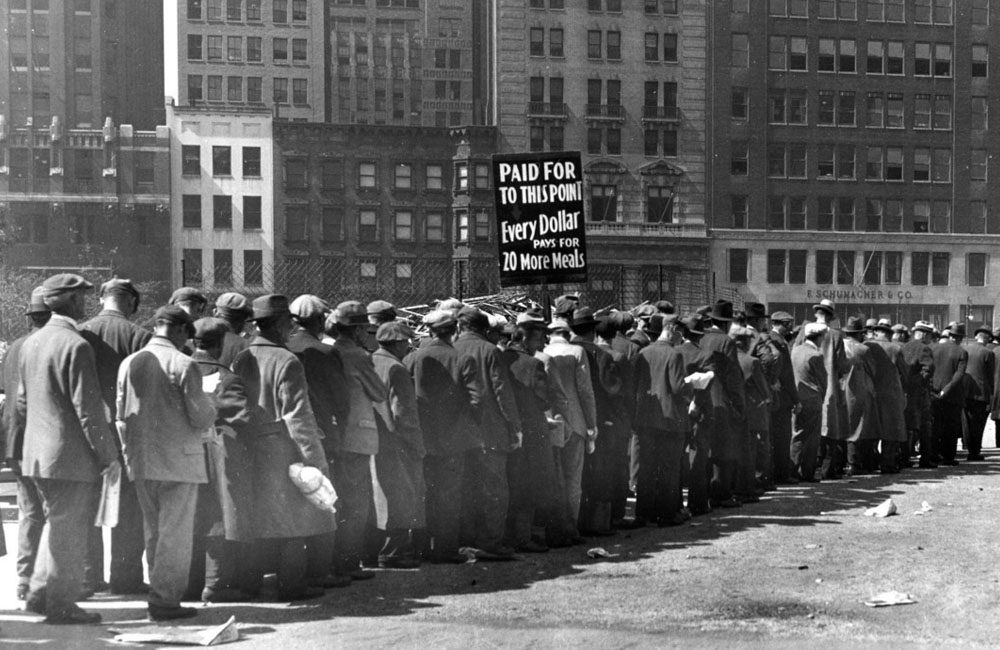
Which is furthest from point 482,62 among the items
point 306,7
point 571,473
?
point 571,473

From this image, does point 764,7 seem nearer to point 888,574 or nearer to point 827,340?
point 827,340

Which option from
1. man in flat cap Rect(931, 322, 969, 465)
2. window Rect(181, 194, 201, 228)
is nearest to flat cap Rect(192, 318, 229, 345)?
man in flat cap Rect(931, 322, 969, 465)

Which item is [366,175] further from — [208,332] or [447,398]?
[208,332]

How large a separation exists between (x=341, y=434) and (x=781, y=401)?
8.29 metres

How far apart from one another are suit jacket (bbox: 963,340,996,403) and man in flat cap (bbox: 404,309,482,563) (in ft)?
38.6

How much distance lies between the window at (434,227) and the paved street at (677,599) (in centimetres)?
5889

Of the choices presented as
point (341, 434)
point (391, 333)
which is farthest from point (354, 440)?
point (391, 333)

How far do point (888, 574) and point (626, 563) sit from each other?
6.82 feet

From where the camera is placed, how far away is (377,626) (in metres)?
7.76

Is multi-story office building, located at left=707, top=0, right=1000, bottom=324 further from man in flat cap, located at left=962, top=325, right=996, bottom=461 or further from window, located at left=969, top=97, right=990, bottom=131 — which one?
man in flat cap, located at left=962, top=325, right=996, bottom=461

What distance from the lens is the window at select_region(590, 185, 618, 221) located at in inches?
2749

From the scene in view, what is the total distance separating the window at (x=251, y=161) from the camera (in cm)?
7025

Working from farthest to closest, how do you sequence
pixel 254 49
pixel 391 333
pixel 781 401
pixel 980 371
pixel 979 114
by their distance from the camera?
pixel 254 49 → pixel 979 114 → pixel 980 371 → pixel 781 401 → pixel 391 333

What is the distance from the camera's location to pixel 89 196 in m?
68.9
